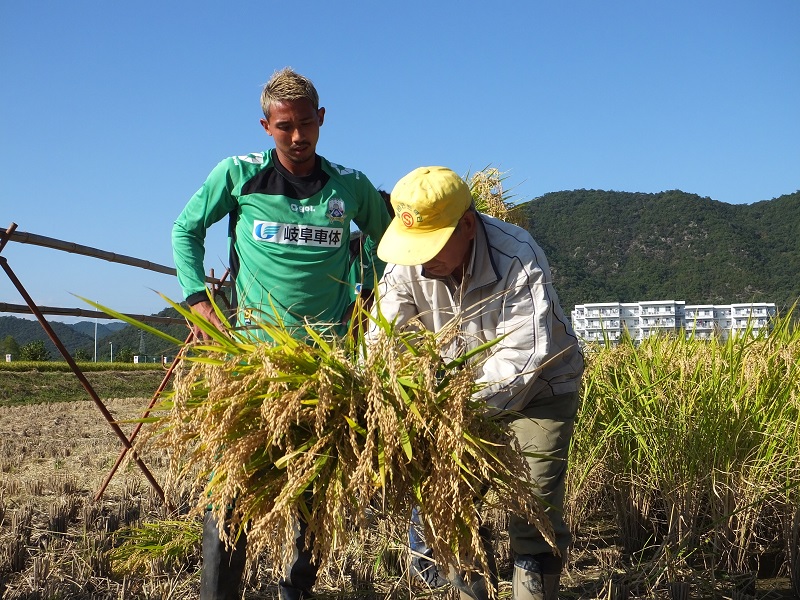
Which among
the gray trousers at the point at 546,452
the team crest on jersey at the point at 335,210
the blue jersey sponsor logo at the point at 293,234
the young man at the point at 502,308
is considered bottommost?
the gray trousers at the point at 546,452

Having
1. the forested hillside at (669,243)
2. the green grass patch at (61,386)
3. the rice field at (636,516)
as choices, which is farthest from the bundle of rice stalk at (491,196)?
the forested hillside at (669,243)

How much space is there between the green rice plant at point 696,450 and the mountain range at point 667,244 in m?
40.8

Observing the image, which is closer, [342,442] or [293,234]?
[342,442]

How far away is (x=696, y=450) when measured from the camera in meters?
3.55

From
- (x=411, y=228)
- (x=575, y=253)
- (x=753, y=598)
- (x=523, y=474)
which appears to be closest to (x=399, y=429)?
(x=523, y=474)

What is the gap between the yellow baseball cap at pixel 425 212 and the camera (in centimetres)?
206

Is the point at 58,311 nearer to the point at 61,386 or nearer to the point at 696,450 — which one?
the point at 696,450

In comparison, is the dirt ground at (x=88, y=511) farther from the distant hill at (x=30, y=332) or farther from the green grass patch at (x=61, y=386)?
the distant hill at (x=30, y=332)

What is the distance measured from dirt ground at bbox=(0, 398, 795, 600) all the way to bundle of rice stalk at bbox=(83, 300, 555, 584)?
62cm

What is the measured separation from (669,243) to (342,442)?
70.5 m

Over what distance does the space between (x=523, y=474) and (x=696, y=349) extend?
3187 millimetres

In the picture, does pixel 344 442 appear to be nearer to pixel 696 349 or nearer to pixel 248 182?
pixel 248 182

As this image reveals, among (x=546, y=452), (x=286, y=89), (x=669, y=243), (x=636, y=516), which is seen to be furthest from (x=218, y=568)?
(x=669, y=243)

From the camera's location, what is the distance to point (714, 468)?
3402 mm
